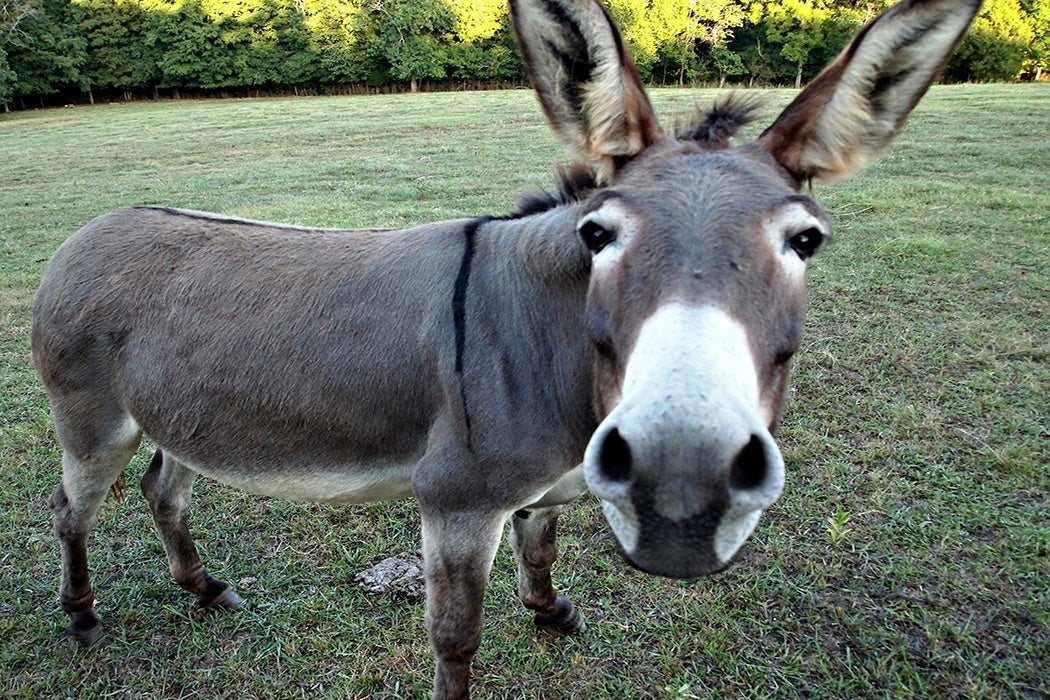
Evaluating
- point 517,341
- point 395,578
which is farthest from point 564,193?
point 395,578

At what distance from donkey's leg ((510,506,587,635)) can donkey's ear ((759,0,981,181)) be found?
5.76 ft

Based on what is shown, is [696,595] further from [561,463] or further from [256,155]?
[256,155]

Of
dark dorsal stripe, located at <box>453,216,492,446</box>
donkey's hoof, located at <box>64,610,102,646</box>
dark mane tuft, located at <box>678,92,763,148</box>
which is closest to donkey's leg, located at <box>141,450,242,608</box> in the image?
donkey's hoof, located at <box>64,610,102,646</box>

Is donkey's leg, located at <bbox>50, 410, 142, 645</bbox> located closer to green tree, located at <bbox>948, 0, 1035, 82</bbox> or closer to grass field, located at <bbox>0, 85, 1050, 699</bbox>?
grass field, located at <bbox>0, 85, 1050, 699</bbox>

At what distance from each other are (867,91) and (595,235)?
0.91 m

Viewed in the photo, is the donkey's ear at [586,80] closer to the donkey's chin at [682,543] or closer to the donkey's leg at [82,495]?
the donkey's chin at [682,543]

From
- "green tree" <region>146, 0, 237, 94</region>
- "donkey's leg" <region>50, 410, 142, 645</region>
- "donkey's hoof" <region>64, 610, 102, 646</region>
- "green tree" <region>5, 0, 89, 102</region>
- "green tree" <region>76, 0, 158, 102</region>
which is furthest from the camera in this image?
"green tree" <region>146, 0, 237, 94</region>

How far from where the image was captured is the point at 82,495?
9.47 ft

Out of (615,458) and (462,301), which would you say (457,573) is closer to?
(462,301)

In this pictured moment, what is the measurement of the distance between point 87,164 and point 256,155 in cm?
446

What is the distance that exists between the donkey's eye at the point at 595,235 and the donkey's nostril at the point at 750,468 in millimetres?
655

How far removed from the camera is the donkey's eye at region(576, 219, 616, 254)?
166cm

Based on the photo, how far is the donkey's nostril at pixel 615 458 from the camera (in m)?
1.32

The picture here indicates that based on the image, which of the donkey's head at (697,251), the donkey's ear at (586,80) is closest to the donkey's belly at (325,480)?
the donkey's head at (697,251)
